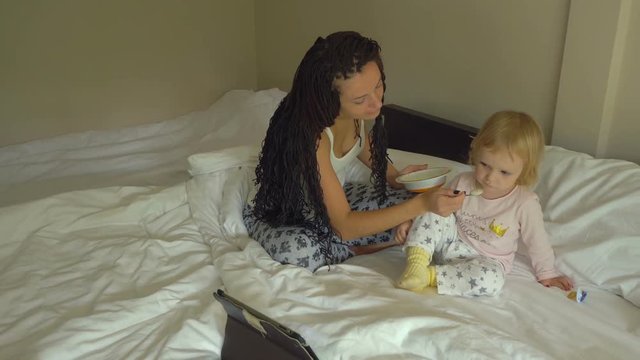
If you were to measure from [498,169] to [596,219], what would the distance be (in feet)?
0.89

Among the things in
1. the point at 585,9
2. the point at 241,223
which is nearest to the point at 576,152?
the point at 585,9

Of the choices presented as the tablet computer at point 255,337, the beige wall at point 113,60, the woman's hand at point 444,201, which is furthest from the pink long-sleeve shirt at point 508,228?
the beige wall at point 113,60

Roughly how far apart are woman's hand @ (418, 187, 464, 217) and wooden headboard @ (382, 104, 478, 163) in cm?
46

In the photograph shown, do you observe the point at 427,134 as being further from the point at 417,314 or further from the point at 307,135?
the point at 417,314

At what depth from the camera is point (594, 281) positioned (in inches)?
54.0

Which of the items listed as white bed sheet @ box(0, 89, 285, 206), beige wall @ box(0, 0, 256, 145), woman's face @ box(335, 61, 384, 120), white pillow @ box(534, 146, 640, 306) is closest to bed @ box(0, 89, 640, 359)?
white pillow @ box(534, 146, 640, 306)

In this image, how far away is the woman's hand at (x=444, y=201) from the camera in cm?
138

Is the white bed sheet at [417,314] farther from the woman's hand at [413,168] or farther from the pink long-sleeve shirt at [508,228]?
the woman's hand at [413,168]

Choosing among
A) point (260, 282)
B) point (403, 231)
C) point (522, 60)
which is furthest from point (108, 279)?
point (522, 60)

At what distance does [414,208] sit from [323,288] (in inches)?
11.9

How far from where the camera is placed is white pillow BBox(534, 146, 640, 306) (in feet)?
4.42

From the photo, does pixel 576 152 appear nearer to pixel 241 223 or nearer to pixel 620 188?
pixel 620 188

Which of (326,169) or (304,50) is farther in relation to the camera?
(304,50)

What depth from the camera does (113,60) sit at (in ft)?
8.93
